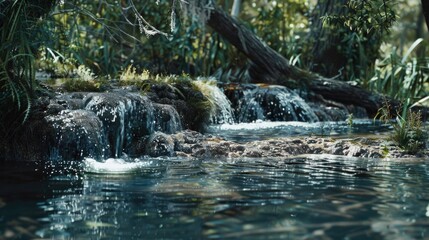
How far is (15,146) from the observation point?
22.5 feet

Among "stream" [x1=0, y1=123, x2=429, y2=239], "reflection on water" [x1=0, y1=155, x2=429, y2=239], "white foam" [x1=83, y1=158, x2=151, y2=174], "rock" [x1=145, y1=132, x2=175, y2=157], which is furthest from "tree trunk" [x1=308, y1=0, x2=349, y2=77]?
"reflection on water" [x1=0, y1=155, x2=429, y2=239]

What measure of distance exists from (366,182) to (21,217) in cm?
270

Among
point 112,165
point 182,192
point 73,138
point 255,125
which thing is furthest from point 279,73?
point 182,192

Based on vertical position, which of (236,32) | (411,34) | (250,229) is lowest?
(250,229)

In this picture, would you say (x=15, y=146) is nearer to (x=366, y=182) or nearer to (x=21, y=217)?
(x=21, y=217)

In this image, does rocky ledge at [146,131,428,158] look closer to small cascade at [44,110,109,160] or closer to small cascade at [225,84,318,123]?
small cascade at [44,110,109,160]

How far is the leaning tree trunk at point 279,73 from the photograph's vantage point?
42.3 ft

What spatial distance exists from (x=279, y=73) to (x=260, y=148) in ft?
21.5

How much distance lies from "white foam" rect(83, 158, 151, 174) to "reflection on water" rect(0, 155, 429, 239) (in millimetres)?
135

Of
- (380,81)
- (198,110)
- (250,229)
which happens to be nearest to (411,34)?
(380,81)

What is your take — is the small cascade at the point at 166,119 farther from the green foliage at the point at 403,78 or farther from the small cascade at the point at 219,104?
the green foliage at the point at 403,78

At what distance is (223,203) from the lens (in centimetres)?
428

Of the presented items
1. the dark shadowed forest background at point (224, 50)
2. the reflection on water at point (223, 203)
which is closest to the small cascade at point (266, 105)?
the dark shadowed forest background at point (224, 50)

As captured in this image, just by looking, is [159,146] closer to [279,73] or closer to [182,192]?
[182,192]
